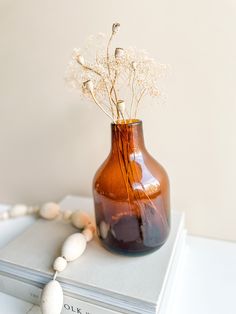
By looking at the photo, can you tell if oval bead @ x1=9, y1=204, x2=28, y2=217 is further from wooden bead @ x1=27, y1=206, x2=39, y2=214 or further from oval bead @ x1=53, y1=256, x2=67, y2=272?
oval bead @ x1=53, y1=256, x2=67, y2=272

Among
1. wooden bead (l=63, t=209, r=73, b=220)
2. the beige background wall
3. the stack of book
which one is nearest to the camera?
the stack of book

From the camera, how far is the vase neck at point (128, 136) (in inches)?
19.9

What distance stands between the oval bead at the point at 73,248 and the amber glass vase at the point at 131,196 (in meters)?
0.06

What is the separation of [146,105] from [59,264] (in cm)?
41

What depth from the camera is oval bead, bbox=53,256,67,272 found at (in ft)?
1.67

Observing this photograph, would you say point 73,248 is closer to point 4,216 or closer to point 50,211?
point 50,211

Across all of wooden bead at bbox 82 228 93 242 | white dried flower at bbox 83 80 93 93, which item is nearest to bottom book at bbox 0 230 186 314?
wooden bead at bbox 82 228 93 242

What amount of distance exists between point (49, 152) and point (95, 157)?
6.3 inches

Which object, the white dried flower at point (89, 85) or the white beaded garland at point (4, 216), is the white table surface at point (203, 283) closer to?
the white beaded garland at point (4, 216)

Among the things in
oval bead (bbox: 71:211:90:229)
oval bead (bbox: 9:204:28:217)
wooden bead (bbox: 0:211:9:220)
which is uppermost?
oval bead (bbox: 71:211:90:229)

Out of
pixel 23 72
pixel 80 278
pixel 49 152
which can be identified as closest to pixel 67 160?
pixel 49 152

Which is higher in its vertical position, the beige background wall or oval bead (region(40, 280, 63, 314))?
the beige background wall

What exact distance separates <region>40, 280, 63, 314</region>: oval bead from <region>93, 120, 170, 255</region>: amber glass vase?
0.43 feet

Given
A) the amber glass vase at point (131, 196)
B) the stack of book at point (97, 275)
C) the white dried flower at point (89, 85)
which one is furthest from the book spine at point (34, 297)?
the white dried flower at point (89, 85)
